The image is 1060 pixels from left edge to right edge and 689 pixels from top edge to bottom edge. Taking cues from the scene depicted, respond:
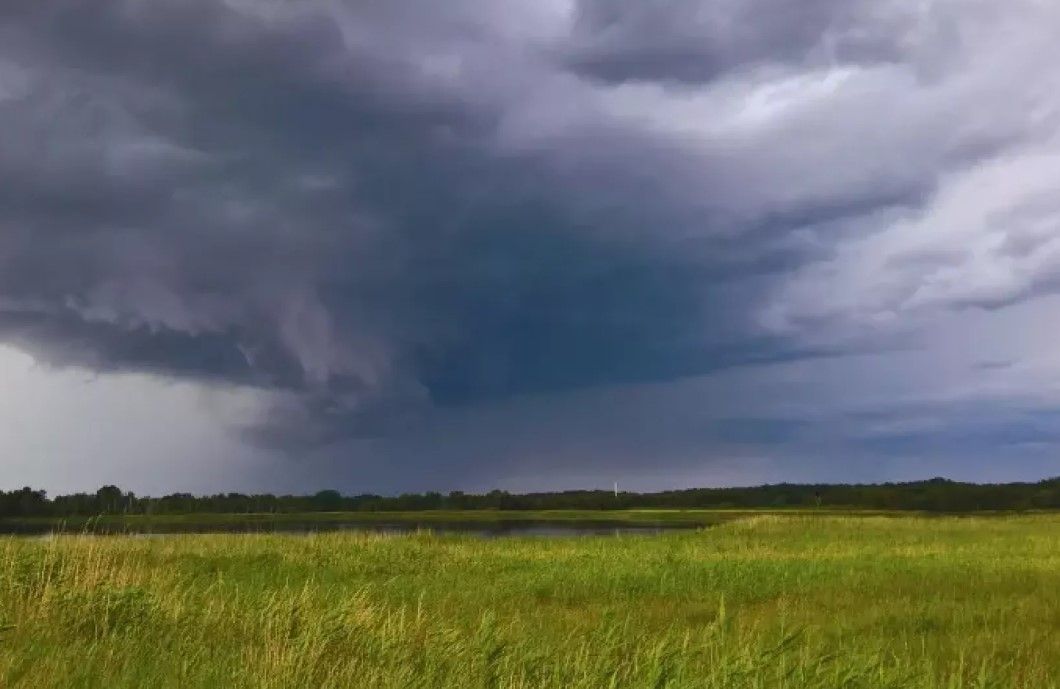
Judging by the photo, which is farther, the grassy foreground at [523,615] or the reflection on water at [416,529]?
the reflection on water at [416,529]

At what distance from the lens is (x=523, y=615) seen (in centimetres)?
1484

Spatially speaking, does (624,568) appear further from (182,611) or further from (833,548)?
(182,611)

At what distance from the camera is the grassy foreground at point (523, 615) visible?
755 centimetres

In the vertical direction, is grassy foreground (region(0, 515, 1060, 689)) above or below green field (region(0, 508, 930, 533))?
below

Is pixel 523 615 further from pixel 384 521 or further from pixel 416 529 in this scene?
pixel 384 521

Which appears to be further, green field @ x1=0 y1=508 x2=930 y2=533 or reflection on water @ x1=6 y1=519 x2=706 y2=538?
→ green field @ x1=0 y1=508 x2=930 y2=533

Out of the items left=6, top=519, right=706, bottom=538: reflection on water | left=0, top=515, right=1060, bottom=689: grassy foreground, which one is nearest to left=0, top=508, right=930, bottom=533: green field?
left=6, top=519, right=706, bottom=538: reflection on water

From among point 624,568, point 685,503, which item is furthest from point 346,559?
point 685,503

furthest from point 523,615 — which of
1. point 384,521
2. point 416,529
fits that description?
point 384,521

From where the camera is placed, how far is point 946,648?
38.2ft

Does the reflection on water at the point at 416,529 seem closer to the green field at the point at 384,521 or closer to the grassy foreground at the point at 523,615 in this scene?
the green field at the point at 384,521

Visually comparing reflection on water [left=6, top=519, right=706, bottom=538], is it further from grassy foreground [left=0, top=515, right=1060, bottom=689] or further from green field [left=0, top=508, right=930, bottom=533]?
grassy foreground [left=0, top=515, right=1060, bottom=689]

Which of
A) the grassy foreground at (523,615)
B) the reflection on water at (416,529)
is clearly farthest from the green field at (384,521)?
the grassy foreground at (523,615)

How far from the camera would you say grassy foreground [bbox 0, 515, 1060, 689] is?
7.55 meters
